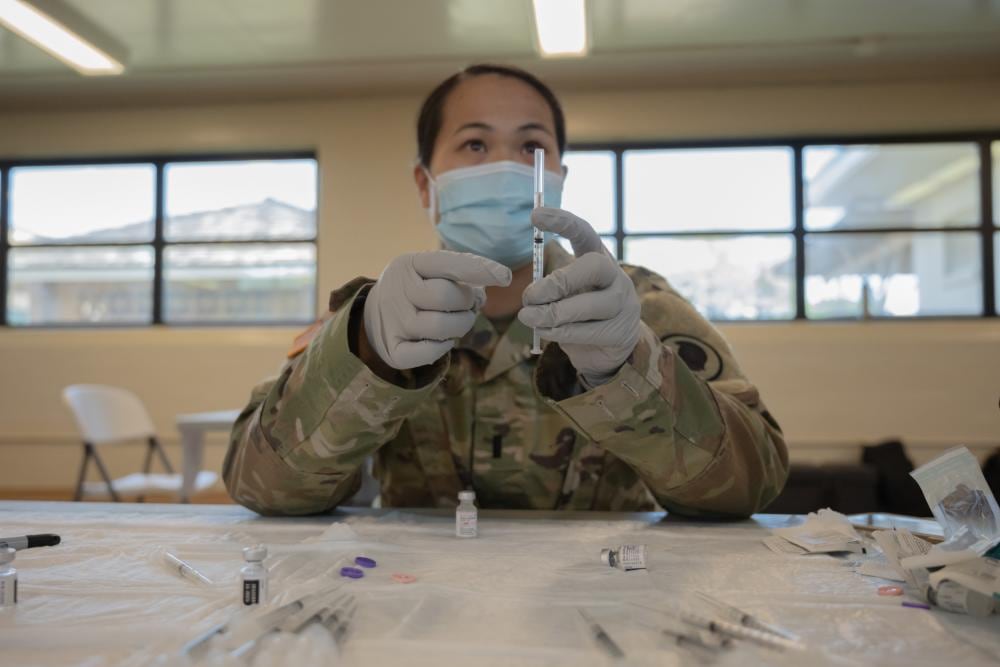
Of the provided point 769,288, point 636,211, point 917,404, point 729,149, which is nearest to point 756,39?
point 729,149

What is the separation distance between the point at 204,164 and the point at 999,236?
5.03 meters

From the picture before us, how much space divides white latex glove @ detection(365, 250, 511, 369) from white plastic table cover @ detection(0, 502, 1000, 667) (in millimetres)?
234

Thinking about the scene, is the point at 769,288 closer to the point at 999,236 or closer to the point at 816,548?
the point at 999,236

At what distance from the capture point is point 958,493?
0.74 metres

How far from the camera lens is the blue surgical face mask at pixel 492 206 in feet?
3.95

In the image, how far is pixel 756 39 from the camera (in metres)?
3.79

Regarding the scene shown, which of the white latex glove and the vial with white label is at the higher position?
the white latex glove

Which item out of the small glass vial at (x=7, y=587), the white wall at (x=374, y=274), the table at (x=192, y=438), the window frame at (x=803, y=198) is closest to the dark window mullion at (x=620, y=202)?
the window frame at (x=803, y=198)

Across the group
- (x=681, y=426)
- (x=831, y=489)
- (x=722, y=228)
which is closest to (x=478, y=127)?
(x=681, y=426)

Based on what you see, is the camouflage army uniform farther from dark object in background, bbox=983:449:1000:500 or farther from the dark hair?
dark object in background, bbox=983:449:1000:500

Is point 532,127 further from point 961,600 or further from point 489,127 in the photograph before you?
point 961,600

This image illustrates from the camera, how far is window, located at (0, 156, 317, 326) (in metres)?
4.73

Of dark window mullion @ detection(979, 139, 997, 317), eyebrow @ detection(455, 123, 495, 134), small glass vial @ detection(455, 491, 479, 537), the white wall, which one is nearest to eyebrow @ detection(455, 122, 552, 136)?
eyebrow @ detection(455, 123, 495, 134)

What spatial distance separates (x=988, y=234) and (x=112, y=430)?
4938 millimetres
